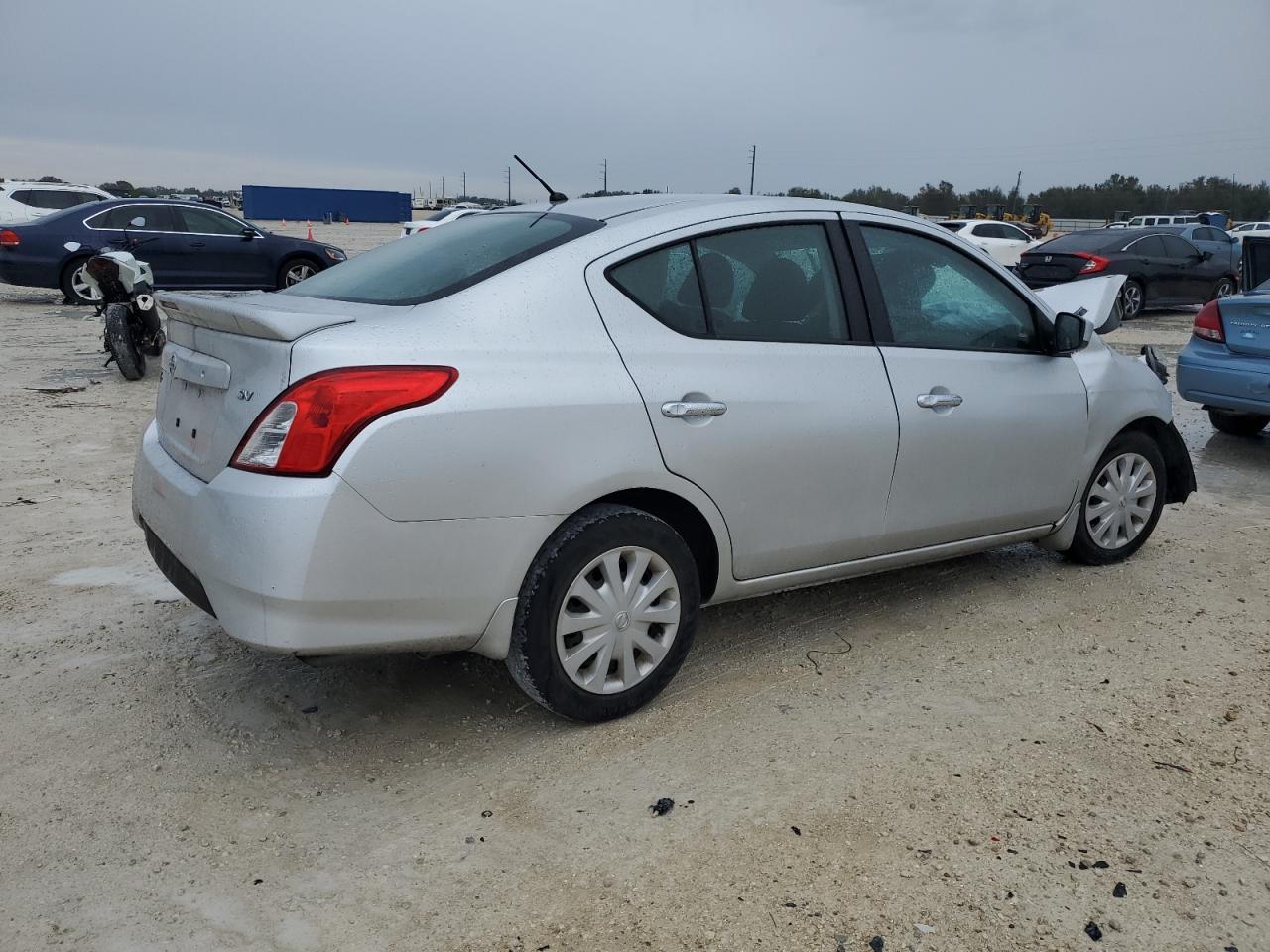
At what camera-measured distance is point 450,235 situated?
3785 millimetres

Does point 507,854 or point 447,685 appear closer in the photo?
point 507,854

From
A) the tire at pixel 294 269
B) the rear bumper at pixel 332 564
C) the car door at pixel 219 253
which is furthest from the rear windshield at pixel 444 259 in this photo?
the tire at pixel 294 269

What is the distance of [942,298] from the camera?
13.4 feet

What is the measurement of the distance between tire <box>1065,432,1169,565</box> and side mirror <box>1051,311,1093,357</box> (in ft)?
2.05

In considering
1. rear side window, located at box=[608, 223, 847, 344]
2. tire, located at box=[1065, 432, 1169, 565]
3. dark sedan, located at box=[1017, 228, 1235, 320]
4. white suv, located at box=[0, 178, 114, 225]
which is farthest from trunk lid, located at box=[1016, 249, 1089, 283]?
white suv, located at box=[0, 178, 114, 225]

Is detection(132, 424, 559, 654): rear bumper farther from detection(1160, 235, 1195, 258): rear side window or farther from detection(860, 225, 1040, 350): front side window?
detection(1160, 235, 1195, 258): rear side window

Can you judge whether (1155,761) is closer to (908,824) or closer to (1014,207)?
(908,824)

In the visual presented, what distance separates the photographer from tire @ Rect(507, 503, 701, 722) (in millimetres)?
3041

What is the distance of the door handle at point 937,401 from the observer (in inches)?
150

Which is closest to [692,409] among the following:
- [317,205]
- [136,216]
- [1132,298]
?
[136,216]

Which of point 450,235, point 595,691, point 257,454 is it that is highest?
point 450,235

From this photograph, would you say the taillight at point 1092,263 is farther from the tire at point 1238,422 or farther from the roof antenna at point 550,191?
the roof antenna at point 550,191

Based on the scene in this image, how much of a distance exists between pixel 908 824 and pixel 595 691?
3.22ft

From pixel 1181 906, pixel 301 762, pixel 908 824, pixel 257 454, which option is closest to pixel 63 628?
pixel 301 762
